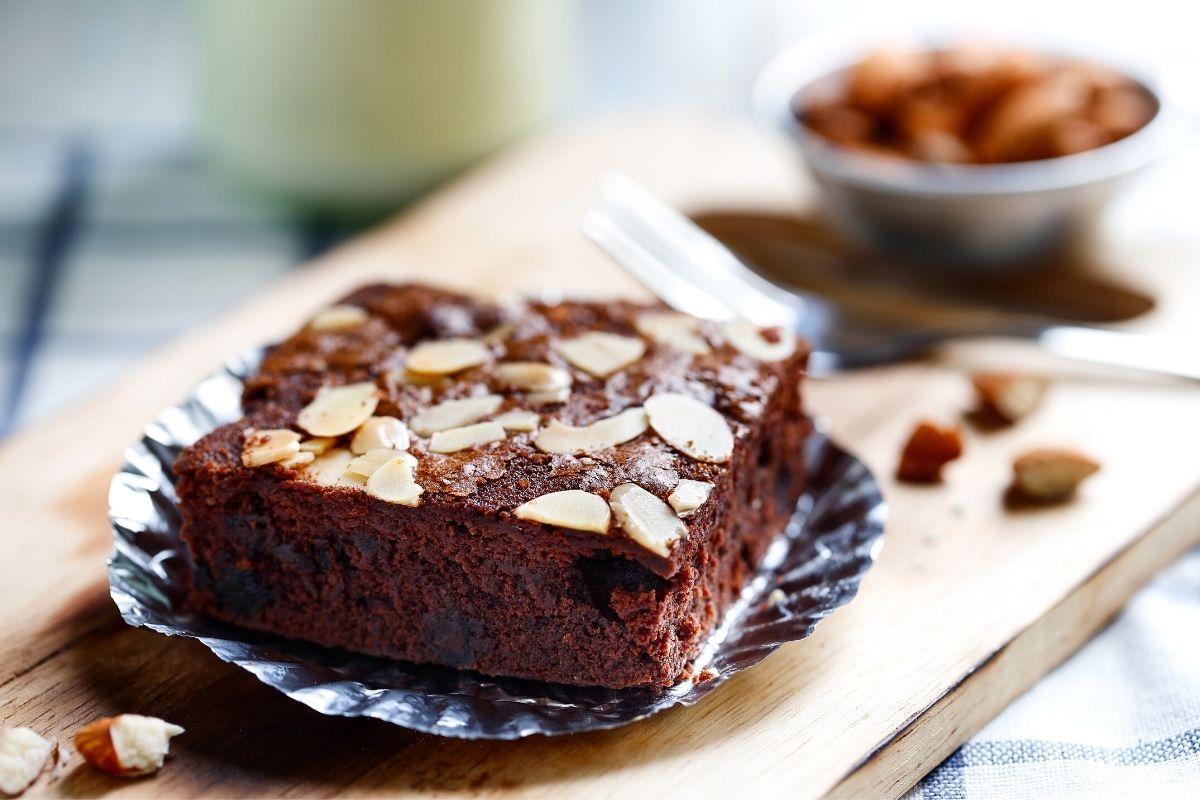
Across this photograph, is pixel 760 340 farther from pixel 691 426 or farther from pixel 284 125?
pixel 284 125

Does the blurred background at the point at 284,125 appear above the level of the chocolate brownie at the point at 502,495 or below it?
above

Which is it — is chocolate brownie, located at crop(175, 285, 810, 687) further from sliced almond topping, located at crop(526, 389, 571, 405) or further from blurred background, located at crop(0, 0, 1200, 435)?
blurred background, located at crop(0, 0, 1200, 435)

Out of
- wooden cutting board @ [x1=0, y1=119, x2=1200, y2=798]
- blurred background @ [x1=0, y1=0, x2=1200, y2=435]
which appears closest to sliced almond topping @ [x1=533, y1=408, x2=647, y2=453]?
wooden cutting board @ [x1=0, y1=119, x2=1200, y2=798]

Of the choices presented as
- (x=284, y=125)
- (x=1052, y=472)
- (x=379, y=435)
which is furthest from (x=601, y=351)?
(x=284, y=125)

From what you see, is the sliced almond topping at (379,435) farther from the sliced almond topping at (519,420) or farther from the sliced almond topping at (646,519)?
the sliced almond topping at (646,519)

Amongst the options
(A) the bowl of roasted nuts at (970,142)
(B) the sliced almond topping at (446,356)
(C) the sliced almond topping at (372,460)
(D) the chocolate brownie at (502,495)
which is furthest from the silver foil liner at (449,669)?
(A) the bowl of roasted nuts at (970,142)
